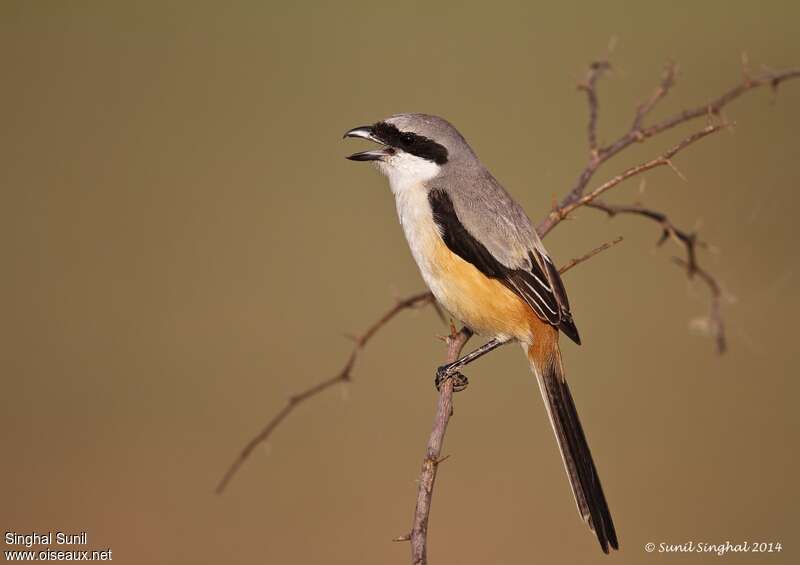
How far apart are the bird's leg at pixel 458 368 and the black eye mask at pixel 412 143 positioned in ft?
2.68

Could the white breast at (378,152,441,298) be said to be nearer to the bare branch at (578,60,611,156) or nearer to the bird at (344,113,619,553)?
the bird at (344,113,619,553)

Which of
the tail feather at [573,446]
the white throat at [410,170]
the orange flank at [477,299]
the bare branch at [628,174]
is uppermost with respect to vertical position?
the white throat at [410,170]

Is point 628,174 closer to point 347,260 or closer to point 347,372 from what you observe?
point 347,372

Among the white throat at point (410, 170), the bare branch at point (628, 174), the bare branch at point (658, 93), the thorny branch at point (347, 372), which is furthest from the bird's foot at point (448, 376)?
the bare branch at point (658, 93)

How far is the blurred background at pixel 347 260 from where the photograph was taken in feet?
19.0

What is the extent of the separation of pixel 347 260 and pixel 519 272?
13.4ft

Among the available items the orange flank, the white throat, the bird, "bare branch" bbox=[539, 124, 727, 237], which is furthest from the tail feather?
the white throat

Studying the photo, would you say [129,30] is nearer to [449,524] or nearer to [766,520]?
[449,524]

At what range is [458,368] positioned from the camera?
141 inches

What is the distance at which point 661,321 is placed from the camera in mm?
7074

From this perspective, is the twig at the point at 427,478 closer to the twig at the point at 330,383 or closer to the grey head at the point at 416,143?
the twig at the point at 330,383

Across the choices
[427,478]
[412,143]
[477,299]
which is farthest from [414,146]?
[427,478]

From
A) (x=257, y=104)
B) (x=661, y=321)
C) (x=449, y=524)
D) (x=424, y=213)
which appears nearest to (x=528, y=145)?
(x=661, y=321)

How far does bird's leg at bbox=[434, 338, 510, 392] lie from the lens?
349cm
